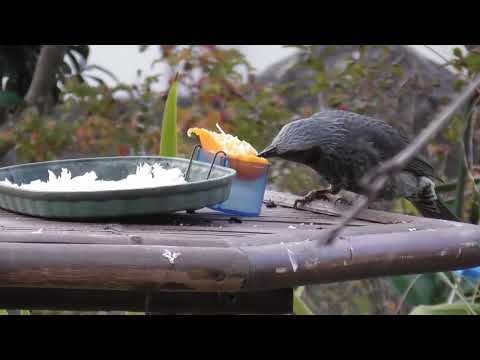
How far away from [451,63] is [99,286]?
7.75 ft

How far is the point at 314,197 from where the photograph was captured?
7.11ft

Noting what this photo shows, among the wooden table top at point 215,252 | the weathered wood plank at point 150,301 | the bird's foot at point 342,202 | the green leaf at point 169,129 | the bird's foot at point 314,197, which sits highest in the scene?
the green leaf at point 169,129

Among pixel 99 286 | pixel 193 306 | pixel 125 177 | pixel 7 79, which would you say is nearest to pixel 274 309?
pixel 193 306

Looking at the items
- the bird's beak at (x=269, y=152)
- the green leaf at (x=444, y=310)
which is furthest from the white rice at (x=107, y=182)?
the green leaf at (x=444, y=310)

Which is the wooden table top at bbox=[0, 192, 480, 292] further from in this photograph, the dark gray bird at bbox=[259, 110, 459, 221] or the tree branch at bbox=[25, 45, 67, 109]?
the tree branch at bbox=[25, 45, 67, 109]

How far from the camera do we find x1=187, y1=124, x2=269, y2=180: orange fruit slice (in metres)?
1.88

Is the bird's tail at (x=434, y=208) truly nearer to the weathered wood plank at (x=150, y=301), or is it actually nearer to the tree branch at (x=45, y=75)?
the weathered wood plank at (x=150, y=301)

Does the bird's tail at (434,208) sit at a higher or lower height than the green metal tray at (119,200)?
lower

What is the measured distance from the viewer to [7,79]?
429 centimetres

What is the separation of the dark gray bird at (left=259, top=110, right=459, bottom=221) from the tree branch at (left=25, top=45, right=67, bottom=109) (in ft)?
7.24

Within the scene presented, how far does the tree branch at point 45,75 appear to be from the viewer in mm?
3996

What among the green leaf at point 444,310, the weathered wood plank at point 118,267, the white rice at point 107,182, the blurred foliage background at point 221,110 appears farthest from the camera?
the blurred foliage background at point 221,110

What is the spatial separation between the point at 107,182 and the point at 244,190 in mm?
342

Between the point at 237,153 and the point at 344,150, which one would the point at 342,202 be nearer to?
the point at 344,150
